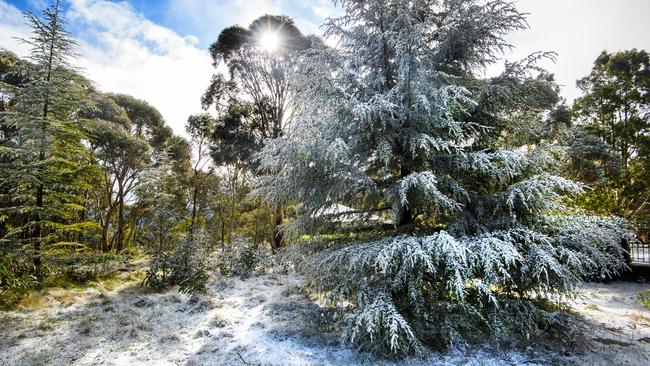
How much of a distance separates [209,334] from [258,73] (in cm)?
1133

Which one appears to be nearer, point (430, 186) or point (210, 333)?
point (430, 186)

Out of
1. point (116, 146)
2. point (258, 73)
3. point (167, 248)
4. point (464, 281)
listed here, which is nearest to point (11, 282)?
point (167, 248)

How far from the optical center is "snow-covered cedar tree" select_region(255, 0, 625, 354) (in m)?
3.34

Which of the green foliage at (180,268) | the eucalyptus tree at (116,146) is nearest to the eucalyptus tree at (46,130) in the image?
the green foliage at (180,268)

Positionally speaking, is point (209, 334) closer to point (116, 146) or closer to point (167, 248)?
point (167, 248)

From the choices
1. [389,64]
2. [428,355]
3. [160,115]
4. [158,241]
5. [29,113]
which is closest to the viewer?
[428,355]

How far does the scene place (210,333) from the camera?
13.6 ft

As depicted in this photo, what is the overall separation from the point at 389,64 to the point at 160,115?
13.2 metres

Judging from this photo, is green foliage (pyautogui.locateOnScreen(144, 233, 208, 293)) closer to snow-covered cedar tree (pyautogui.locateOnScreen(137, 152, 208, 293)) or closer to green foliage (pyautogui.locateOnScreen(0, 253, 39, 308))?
snow-covered cedar tree (pyautogui.locateOnScreen(137, 152, 208, 293))

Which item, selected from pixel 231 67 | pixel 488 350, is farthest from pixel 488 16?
pixel 231 67

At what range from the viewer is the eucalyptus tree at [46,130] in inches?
184

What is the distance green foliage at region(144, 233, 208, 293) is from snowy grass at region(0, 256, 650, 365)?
10.7 inches

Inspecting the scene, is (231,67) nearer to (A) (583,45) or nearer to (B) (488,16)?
(B) (488,16)

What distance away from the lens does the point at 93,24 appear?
594 centimetres
